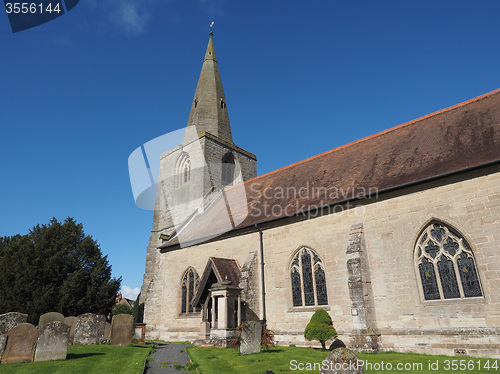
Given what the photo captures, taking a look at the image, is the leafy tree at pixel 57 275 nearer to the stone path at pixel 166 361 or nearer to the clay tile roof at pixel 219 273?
the clay tile roof at pixel 219 273

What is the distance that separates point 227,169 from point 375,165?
16.1 m

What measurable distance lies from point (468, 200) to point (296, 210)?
7.02m

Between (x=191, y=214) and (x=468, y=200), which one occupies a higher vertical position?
(x=191, y=214)

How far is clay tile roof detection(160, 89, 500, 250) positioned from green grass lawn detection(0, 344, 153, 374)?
842cm

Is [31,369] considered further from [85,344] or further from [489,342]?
[489,342]

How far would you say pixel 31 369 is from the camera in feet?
29.0

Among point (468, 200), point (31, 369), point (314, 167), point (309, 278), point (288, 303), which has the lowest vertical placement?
point (31, 369)

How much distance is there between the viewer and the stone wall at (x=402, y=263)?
10.7m

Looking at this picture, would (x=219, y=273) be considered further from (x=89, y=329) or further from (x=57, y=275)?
(x=57, y=275)

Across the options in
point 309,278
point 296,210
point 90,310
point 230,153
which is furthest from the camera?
point 230,153

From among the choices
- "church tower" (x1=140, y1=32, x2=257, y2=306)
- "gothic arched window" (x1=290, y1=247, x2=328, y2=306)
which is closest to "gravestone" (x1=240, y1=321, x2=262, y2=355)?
"gothic arched window" (x1=290, y1=247, x2=328, y2=306)

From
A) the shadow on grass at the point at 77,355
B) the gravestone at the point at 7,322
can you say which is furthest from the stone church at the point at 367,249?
the gravestone at the point at 7,322

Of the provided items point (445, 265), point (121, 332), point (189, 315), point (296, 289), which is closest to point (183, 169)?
point (189, 315)

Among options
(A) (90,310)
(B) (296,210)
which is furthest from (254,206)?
(A) (90,310)
